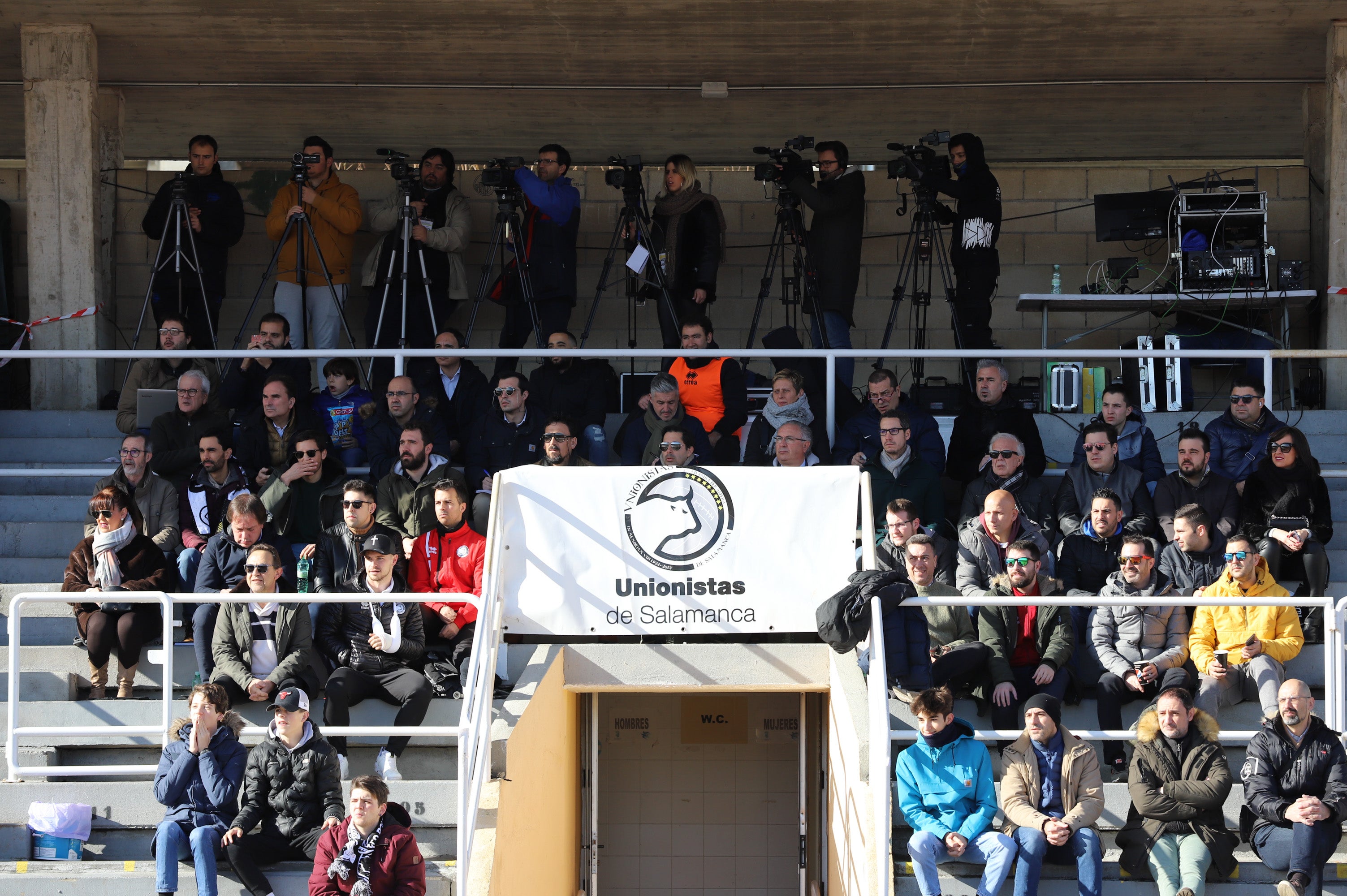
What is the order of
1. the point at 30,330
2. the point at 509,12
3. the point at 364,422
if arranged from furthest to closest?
the point at 30,330 < the point at 509,12 < the point at 364,422

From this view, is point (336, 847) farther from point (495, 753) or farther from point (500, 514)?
point (500, 514)

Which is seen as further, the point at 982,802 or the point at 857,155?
the point at 857,155

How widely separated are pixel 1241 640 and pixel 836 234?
13.1ft

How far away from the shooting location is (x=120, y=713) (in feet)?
20.8

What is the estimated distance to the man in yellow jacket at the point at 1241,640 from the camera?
6129 millimetres

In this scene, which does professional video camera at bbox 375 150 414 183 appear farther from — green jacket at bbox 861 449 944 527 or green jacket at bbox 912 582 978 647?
green jacket at bbox 912 582 978 647

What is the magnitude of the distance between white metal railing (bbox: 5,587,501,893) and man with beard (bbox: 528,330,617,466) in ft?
6.76

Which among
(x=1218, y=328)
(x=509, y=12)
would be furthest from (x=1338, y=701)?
(x=509, y=12)

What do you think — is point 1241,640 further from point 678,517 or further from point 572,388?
point 572,388

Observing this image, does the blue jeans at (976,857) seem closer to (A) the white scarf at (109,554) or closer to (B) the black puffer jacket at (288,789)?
(B) the black puffer jacket at (288,789)

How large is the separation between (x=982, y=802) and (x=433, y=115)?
22.9 feet

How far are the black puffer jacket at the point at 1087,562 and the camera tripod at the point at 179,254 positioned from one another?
5.47 m

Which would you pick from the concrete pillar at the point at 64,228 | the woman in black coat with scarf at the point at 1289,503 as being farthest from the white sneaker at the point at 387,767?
the concrete pillar at the point at 64,228

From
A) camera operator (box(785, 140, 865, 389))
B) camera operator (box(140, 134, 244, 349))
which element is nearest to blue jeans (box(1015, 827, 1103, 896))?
camera operator (box(785, 140, 865, 389))
